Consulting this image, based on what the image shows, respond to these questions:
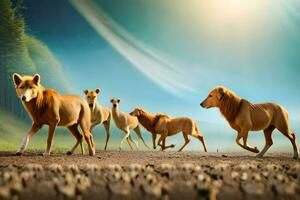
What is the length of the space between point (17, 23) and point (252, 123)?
695 inches

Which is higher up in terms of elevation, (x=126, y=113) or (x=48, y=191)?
(x=126, y=113)

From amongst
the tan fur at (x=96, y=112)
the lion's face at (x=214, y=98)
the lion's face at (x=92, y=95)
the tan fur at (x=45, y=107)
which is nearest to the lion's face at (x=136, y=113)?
the tan fur at (x=96, y=112)

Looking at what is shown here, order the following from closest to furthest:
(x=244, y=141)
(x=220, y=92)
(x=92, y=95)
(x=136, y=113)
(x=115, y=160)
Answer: (x=115, y=160), (x=244, y=141), (x=220, y=92), (x=92, y=95), (x=136, y=113)

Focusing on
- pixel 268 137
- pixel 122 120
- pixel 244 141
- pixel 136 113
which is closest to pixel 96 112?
pixel 122 120

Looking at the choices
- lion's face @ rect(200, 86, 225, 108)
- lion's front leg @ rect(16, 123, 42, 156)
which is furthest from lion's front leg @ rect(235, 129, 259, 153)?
lion's front leg @ rect(16, 123, 42, 156)

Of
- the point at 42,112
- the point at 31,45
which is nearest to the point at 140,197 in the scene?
the point at 42,112

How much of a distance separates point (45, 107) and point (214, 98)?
5.26m

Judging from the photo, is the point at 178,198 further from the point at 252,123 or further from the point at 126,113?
the point at 126,113

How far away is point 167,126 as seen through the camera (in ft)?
60.1

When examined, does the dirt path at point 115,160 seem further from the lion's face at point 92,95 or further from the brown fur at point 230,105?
the lion's face at point 92,95

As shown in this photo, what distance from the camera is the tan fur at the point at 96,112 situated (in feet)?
46.2

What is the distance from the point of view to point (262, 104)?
42.8ft

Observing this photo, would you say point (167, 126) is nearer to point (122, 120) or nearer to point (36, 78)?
point (122, 120)

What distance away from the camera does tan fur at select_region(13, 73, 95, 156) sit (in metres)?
9.69
